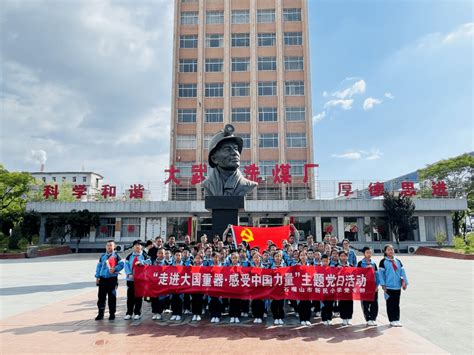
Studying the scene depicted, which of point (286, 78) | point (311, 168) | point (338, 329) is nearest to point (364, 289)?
point (338, 329)

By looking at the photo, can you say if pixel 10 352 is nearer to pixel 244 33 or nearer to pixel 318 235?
pixel 318 235

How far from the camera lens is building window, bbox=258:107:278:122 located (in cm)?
3356

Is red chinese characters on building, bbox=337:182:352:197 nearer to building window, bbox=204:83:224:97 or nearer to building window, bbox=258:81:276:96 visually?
building window, bbox=258:81:276:96

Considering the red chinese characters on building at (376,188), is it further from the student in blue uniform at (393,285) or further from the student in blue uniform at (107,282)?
the student in blue uniform at (107,282)

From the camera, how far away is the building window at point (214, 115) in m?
34.0

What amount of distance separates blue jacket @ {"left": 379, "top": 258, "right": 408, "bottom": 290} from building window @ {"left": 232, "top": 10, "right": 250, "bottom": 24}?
3516 cm

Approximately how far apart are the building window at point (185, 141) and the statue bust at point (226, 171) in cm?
2070

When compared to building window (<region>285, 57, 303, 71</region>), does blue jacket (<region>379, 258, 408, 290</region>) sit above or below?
below

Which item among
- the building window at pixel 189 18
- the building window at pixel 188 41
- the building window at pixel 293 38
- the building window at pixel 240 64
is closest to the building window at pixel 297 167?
the building window at pixel 240 64

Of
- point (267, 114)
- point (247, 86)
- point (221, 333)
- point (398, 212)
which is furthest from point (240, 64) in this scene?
point (221, 333)

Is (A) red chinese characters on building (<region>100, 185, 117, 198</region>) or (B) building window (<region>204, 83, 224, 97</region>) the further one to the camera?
(B) building window (<region>204, 83, 224, 97</region>)

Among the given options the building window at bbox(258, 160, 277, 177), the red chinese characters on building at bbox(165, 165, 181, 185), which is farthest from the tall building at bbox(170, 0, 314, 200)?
the red chinese characters on building at bbox(165, 165, 181, 185)

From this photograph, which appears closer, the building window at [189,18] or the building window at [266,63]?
the building window at [266,63]

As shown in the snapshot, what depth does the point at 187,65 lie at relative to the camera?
3506 cm
